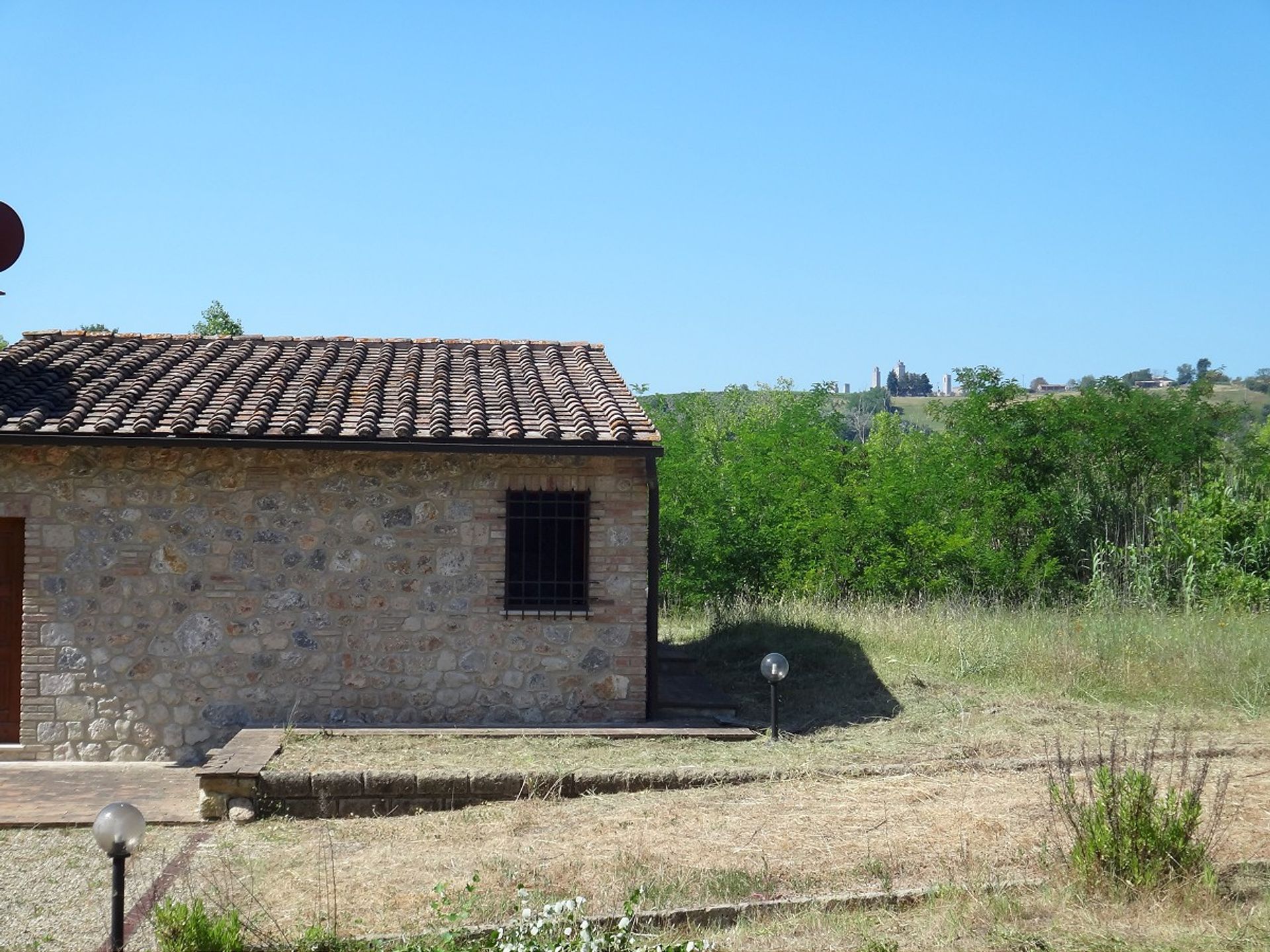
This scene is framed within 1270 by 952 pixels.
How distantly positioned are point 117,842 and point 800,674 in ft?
26.7

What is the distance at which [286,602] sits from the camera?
415 inches

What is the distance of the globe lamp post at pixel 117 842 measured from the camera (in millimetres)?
5625

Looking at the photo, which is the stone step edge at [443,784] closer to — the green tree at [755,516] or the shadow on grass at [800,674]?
the shadow on grass at [800,674]

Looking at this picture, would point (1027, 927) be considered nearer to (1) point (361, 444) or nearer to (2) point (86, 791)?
(1) point (361, 444)

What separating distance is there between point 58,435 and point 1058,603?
1366cm

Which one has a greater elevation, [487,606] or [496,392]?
[496,392]

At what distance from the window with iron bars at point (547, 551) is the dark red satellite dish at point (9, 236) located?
18.9 feet

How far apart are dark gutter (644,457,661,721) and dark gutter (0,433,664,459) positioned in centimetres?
29

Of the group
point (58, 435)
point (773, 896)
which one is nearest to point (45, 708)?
point (58, 435)

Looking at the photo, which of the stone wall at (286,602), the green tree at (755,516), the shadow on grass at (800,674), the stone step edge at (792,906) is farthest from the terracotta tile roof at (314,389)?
the green tree at (755,516)

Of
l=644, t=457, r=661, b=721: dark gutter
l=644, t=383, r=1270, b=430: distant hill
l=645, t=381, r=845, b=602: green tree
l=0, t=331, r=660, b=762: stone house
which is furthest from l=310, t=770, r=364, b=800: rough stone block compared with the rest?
l=644, t=383, r=1270, b=430: distant hill

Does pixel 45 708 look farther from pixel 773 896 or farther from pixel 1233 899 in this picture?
pixel 1233 899

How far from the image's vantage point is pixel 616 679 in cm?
1072

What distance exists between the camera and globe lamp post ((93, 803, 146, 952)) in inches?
221
